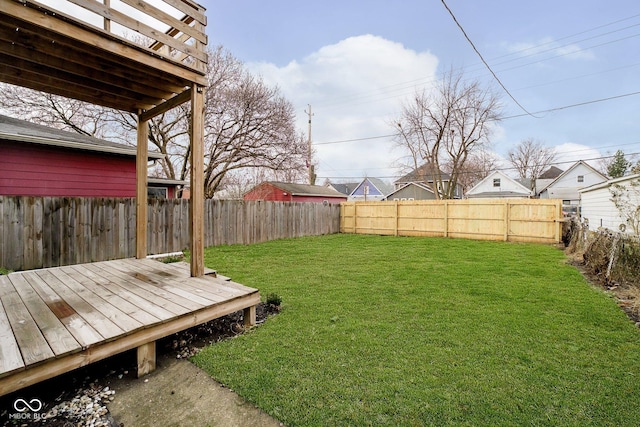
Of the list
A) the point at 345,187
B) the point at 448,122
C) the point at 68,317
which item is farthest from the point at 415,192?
the point at 68,317

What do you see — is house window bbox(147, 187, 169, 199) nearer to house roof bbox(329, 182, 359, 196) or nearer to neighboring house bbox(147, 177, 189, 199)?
neighboring house bbox(147, 177, 189, 199)

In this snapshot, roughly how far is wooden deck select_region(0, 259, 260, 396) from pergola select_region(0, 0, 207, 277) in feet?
2.23

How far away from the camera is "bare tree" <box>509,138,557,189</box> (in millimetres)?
31384

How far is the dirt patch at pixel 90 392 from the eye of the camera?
1.64m

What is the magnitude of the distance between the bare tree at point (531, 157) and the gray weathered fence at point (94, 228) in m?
33.3

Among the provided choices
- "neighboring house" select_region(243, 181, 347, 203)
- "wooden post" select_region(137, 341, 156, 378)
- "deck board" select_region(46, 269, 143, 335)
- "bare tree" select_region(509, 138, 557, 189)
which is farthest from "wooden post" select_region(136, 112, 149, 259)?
"bare tree" select_region(509, 138, 557, 189)

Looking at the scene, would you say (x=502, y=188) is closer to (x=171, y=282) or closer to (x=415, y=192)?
(x=415, y=192)

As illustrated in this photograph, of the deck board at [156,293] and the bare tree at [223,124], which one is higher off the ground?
the bare tree at [223,124]

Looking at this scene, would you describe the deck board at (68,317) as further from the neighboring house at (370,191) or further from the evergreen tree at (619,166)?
the evergreen tree at (619,166)

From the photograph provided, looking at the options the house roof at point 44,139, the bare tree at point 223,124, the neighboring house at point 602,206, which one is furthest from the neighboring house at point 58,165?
the neighboring house at point 602,206

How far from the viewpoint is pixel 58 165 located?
6.64m

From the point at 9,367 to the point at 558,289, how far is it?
558 centimetres

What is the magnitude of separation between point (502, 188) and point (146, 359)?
90.6 feet

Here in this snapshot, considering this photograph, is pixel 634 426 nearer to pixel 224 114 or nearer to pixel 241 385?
pixel 241 385
